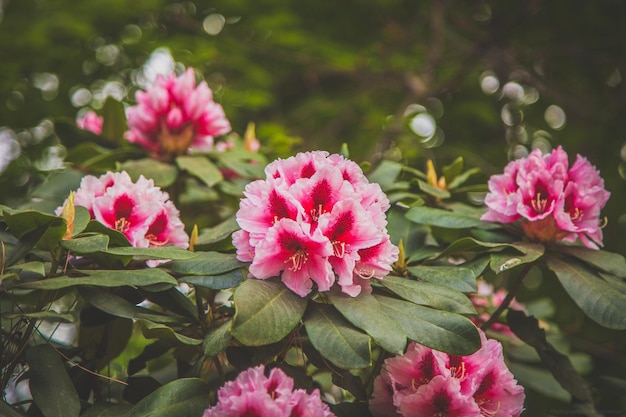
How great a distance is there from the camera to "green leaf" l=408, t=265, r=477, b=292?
3.69 ft

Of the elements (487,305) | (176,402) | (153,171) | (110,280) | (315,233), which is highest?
(315,233)

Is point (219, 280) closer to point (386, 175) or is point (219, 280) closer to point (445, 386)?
point (445, 386)

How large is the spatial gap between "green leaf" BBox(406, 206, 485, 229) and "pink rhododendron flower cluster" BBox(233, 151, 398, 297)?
0.83 ft

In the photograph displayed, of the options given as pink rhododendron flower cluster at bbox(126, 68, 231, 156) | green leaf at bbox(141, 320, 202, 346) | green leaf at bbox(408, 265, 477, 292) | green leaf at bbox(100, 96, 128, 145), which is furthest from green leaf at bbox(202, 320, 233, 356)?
green leaf at bbox(100, 96, 128, 145)

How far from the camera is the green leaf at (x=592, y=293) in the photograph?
3.76 ft

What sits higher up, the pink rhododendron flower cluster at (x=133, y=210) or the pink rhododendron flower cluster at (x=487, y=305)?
the pink rhododendron flower cluster at (x=133, y=210)

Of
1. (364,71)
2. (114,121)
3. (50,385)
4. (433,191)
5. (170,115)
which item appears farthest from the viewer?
(364,71)

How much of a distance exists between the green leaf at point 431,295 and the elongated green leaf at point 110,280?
0.37m

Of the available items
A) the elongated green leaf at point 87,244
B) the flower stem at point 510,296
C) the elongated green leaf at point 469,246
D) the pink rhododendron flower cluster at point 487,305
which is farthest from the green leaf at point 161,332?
the pink rhododendron flower cluster at point 487,305

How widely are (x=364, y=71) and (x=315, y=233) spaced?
2.62 meters

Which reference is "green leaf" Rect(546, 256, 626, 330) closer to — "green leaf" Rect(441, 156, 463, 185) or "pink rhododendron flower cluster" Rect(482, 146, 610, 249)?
"pink rhododendron flower cluster" Rect(482, 146, 610, 249)

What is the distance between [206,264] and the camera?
1.08 metres

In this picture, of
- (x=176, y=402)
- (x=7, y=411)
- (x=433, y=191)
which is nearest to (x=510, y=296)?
→ (x=433, y=191)

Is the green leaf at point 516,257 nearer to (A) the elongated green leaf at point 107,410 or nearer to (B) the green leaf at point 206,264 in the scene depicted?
(B) the green leaf at point 206,264
